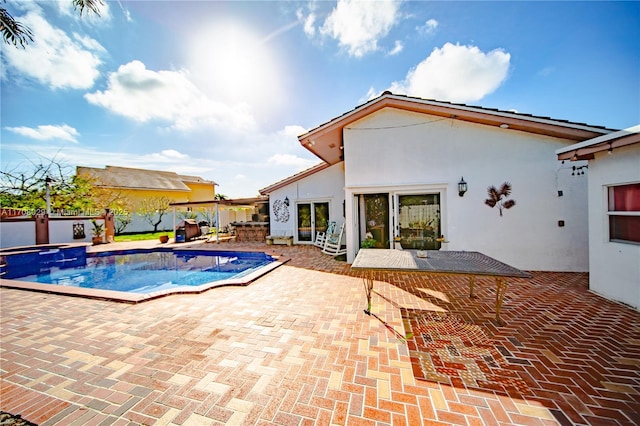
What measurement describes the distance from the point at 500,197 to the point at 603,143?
280 centimetres

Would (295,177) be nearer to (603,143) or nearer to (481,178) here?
(481,178)

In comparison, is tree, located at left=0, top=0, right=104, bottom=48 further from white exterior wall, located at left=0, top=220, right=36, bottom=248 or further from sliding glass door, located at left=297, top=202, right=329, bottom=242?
white exterior wall, located at left=0, top=220, right=36, bottom=248

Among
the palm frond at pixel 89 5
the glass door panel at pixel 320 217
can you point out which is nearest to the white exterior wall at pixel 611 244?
the palm frond at pixel 89 5

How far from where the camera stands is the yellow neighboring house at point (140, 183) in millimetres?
23344

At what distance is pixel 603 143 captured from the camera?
4359 millimetres

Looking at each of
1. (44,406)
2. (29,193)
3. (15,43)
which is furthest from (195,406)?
(29,193)

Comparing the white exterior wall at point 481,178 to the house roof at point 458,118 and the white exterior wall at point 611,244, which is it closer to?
the house roof at point 458,118

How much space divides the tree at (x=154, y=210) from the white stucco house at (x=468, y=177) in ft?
67.0

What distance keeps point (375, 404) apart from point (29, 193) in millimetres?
26386

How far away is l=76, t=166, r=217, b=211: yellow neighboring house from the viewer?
2334cm

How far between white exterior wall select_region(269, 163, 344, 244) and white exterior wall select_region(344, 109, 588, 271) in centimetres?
416

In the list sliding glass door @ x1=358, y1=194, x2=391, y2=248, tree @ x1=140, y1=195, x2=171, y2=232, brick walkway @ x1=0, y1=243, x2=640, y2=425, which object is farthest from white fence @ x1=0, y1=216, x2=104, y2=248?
sliding glass door @ x1=358, y1=194, x2=391, y2=248

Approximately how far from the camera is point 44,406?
234 cm

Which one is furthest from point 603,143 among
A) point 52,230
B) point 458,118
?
point 52,230
